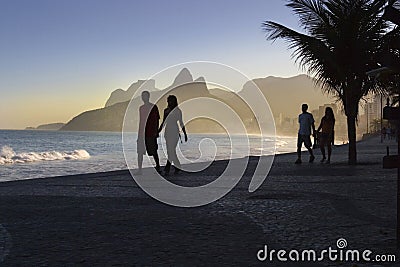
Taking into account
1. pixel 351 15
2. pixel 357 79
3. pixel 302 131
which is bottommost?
pixel 302 131

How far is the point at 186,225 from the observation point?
19.7ft

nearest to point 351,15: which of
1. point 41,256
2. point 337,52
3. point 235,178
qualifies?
point 337,52

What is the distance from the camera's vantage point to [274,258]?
4.44 metres

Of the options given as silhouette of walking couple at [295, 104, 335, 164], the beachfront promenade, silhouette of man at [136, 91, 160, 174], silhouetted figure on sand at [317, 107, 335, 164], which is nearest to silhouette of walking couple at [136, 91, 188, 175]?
silhouette of man at [136, 91, 160, 174]

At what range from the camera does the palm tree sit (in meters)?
14.4

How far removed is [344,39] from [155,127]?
19.1ft

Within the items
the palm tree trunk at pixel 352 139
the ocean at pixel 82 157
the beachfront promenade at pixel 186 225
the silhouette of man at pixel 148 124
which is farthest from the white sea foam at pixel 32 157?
the beachfront promenade at pixel 186 225

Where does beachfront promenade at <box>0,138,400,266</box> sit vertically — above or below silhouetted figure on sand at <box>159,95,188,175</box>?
below

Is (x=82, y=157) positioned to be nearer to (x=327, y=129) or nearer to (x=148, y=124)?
(x=327, y=129)

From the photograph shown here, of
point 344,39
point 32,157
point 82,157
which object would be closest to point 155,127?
point 344,39

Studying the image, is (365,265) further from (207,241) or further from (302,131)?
(302,131)

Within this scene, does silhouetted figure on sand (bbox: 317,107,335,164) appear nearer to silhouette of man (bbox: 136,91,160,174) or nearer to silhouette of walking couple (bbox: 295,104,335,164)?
silhouette of walking couple (bbox: 295,104,335,164)

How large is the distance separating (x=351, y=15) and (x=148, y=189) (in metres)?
7.88

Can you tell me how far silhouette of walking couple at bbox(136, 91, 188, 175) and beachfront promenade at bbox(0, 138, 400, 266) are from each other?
8.93 ft
